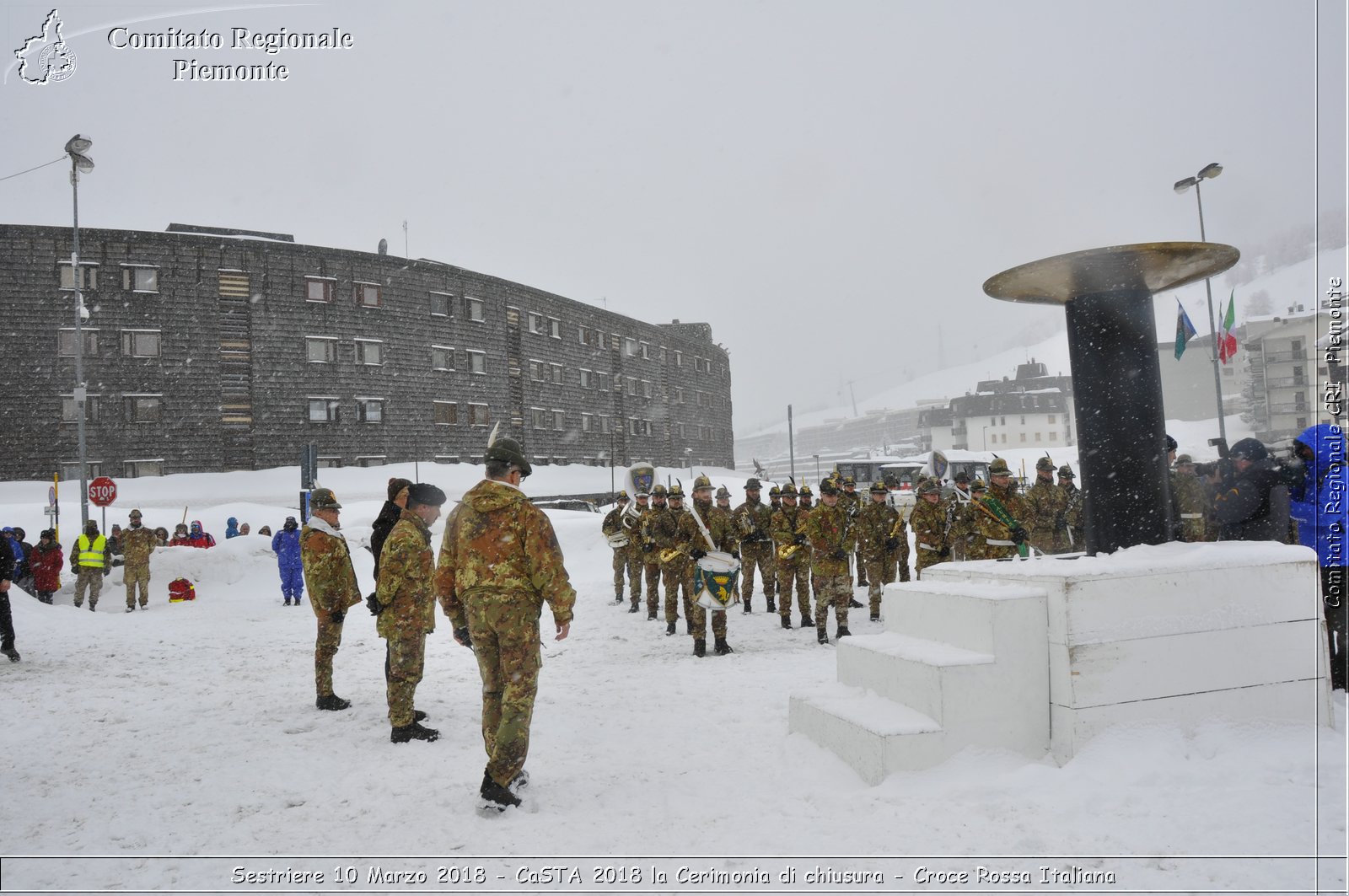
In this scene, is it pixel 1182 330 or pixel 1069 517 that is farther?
pixel 1182 330

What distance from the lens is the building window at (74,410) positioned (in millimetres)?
31373

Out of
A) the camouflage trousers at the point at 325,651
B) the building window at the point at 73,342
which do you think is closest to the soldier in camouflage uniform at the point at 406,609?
the camouflage trousers at the point at 325,651

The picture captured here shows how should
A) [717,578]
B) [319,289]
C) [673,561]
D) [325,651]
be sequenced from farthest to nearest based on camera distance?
[319,289] → [673,561] → [717,578] → [325,651]

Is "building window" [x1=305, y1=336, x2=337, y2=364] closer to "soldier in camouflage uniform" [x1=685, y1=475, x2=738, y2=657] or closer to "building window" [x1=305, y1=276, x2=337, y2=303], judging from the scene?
"building window" [x1=305, y1=276, x2=337, y2=303]

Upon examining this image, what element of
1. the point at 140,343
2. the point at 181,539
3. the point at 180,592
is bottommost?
the point at 180,592

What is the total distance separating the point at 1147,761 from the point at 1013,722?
2.12 ft

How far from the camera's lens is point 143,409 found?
1278 inches

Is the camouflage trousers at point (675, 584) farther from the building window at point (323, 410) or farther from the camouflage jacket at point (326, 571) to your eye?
the building window at point (323, 410)

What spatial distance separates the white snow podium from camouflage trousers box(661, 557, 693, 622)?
17.4 feet

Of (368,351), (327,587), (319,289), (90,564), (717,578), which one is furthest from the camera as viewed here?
(368,351)

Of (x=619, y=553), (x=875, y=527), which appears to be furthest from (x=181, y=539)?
(x=875, y=527)

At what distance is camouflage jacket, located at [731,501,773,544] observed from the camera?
1243 cm

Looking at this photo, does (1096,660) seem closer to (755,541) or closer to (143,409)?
(755,541)

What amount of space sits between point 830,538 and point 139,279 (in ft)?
112
